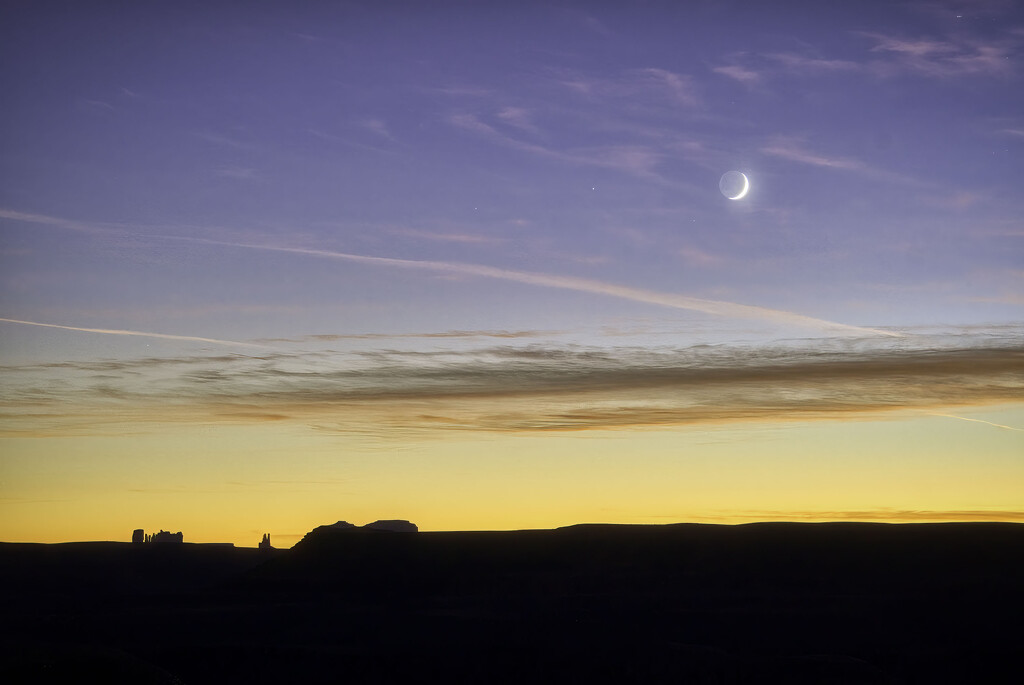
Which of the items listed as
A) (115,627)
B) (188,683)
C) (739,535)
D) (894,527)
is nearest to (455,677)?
(188,683)

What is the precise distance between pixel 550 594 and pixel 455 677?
29194mm

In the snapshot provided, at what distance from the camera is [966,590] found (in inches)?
3597

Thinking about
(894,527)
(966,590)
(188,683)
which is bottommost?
(188,683)

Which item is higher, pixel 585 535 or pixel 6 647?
pixel 585 535

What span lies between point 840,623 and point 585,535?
102ft

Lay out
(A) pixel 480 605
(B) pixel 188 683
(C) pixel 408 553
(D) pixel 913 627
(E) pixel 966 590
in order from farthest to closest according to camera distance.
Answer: (C) pixel 408 553, (A) pixel 480 605, (E) pixel 966 590, (D) pixel 913 627, (B) pixel 188 683

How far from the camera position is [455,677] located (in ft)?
238

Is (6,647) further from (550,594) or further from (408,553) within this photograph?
(408,553)

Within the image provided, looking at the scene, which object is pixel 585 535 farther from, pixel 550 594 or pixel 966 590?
pixel 966 590

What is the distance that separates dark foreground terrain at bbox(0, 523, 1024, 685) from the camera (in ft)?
238

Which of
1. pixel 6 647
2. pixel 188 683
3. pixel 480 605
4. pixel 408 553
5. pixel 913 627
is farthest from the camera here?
pixel 408 553

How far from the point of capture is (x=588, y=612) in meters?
91.4

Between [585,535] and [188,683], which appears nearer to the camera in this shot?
[188,683]

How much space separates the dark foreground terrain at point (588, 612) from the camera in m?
72.7
